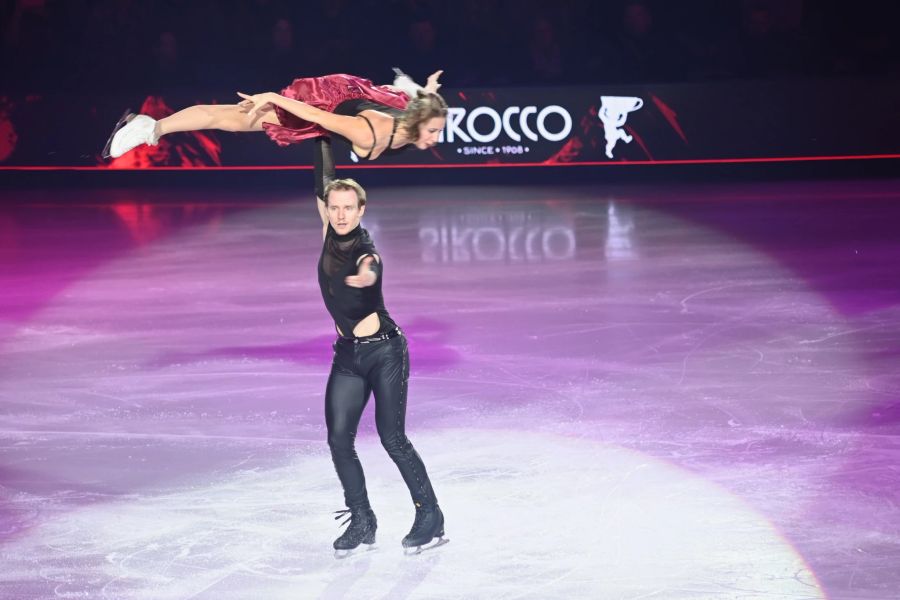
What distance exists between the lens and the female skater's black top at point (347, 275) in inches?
175

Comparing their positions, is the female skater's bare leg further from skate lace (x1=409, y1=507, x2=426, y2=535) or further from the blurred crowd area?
the blurred crowd area

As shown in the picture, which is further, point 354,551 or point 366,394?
point 354,551

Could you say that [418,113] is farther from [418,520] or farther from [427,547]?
[427,547]

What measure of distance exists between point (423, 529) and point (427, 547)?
0.08 m

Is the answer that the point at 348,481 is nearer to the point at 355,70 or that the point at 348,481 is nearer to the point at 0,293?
the point at 0,293

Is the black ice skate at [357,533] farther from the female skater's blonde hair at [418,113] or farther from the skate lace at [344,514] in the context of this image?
the female skater's blonde hair at [418,113]

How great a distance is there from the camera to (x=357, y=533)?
15.3 ft

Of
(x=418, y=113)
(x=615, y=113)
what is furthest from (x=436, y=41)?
(x=418, y=113)

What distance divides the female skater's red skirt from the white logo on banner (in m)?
10.8

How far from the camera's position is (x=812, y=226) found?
12.0 metres

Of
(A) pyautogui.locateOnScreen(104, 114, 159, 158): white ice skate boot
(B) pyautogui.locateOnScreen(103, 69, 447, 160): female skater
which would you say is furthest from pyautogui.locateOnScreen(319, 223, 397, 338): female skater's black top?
(A) pyautogui.locateOnScreen(104, 114, 159, 158): white ice skate boot

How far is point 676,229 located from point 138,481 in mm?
7539

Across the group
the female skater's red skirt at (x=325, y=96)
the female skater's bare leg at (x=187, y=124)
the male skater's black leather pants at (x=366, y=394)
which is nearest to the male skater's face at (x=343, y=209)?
the male skater's black leather pants at (x=366, y=394)

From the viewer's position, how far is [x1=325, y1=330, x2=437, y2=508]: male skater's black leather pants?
451 cm
